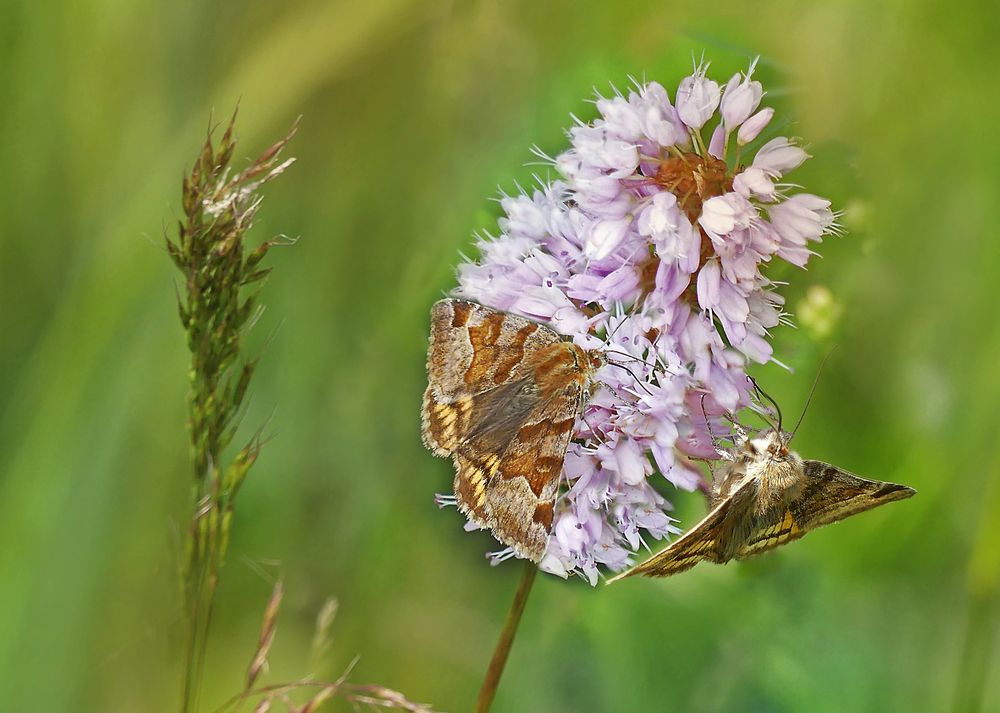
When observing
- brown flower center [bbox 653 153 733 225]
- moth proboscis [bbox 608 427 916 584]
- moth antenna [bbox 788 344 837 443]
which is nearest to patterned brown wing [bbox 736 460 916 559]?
moth proboscis [bbox 608 427 916 584]

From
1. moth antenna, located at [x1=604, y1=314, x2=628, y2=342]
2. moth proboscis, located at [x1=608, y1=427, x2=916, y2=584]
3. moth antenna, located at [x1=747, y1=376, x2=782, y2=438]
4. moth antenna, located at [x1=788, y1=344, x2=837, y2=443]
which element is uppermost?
moth antenna, located at [x1=788, y1=344, x2=837, y2=443]

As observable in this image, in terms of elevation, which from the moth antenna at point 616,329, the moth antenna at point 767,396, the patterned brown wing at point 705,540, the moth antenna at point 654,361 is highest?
the moth antenna at point 767,396

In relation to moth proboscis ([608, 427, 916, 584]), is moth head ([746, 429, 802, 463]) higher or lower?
higher

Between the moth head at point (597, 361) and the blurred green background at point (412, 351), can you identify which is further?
the blurred green background at point (412, 351)

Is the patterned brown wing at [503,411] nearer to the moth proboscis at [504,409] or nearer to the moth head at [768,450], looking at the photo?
the moth proboscis at [504,409]

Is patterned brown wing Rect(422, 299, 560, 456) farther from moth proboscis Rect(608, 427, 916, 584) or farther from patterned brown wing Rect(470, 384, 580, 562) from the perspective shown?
moth proboscis Rect(608, 427, 916, 584)

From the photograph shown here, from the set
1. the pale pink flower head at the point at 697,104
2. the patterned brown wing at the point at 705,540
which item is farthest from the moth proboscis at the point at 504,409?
the pale pink flower head at the point at 697,104

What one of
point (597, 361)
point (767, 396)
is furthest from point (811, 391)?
point (597, 361)
